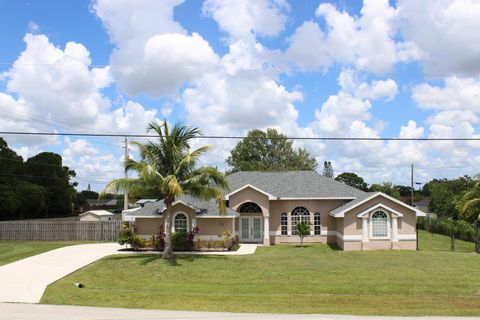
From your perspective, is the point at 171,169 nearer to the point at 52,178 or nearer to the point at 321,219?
the point at 321,219

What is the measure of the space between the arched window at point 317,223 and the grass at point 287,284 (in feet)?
24.8

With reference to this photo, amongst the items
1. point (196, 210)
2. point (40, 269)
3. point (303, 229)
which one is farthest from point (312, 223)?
point (40, 269)

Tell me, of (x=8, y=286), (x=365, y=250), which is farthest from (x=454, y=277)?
(x=8, y=286)

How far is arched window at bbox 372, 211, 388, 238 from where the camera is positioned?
98.8 ft

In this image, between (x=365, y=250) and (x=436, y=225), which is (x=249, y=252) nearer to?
(x=365, y=250)

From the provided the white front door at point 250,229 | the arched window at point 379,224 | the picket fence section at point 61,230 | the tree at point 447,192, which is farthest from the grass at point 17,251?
the tree at point 447,192

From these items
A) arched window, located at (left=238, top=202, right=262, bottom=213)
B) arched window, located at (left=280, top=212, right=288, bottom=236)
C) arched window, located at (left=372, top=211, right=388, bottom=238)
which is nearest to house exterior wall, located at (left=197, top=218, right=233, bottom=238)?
arched window, located at (left=238, top=202, right=262, bottom=213)

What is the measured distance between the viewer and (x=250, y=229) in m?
34.3

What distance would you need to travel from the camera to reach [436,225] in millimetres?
50719

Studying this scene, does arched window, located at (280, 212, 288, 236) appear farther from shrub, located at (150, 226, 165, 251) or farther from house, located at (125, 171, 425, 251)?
shrub, located at (150, 226, 165, 251)

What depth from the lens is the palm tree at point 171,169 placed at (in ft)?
78.9

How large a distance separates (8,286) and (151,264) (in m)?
7.11

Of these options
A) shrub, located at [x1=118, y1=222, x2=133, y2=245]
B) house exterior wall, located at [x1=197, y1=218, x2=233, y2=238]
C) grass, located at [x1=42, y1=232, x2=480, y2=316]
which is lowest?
grass, located at [x1=42, y1=232, x2=480, y2=316]

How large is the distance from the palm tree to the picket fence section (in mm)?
12625
